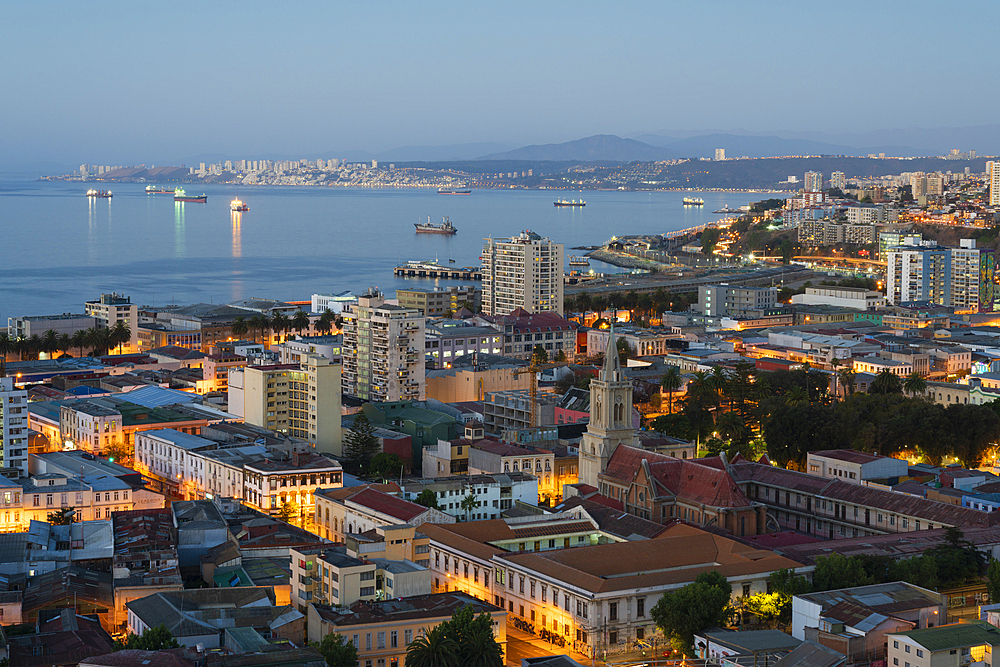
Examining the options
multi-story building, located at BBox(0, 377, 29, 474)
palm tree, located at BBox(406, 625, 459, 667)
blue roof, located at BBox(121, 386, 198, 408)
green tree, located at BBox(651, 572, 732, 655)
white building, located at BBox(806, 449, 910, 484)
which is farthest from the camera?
blue roof, located at BBox(121, 386, 198, 408)

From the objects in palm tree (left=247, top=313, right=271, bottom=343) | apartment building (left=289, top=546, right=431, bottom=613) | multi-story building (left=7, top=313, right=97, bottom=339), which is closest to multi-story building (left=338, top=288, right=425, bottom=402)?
palm tree (left=247, top=313, right=271, bottom=343)

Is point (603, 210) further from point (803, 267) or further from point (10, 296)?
point (10, 296)

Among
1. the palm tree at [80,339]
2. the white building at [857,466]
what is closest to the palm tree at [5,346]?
the palm tree at [80,339]

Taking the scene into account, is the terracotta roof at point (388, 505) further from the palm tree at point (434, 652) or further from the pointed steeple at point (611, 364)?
the palm tree at point (434, 652)

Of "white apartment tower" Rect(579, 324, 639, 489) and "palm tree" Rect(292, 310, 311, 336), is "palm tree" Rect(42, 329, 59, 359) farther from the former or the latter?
"white apartment tower" Rect(579, 324, 639, 489)

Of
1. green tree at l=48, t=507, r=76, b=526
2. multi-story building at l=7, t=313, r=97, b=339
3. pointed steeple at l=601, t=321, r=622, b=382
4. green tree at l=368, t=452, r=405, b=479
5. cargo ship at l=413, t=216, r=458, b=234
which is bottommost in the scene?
green tree at l=368, t=452, r=405, b=479

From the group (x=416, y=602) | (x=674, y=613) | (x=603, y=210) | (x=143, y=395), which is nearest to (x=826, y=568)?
(x=674, y=613)
